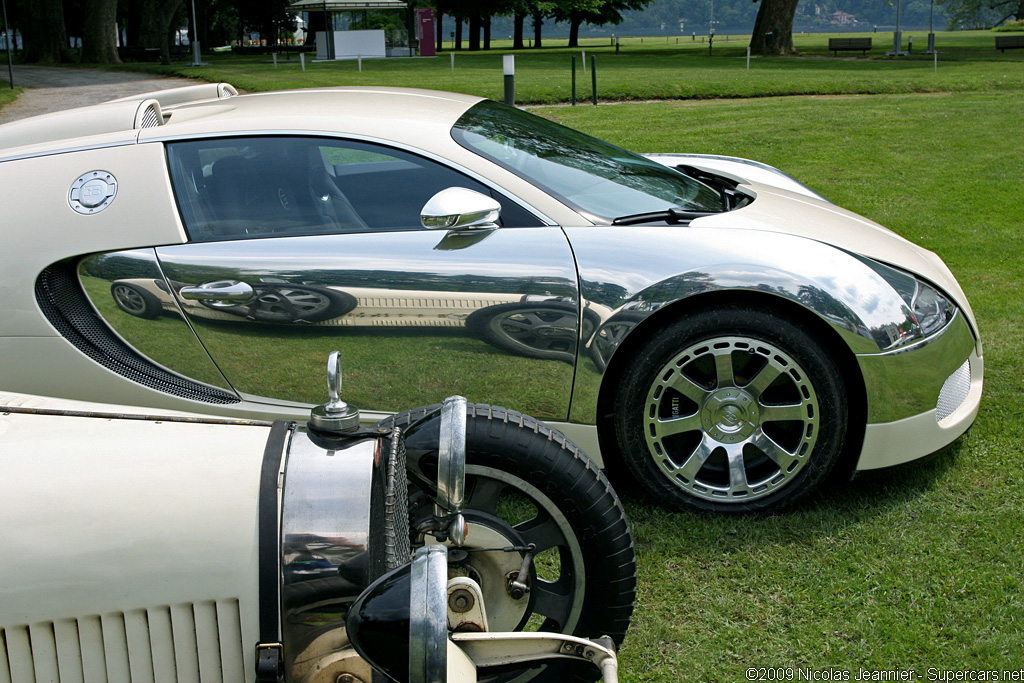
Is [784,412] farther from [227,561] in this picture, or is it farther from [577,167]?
[227,561]

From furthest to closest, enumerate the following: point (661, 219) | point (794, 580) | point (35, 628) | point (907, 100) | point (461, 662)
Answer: point (907, 100), point (661, 219), point (794, 580), point (461, 662), point (35, 628)

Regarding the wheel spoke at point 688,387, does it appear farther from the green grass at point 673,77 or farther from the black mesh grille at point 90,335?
the green grass at point 673,77

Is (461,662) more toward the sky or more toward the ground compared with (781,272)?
more toward the ground

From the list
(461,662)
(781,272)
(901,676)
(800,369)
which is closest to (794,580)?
(901,676)

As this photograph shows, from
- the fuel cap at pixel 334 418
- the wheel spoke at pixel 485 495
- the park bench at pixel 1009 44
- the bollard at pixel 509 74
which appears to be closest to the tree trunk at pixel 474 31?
the park bench at pixel 1009 44

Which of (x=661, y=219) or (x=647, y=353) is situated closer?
(x=647, y=353)

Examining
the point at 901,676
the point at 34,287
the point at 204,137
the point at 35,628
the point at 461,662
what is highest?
the point at 204,137

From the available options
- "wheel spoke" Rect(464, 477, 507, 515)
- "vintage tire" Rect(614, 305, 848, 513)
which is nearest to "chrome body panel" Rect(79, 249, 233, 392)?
"wheel spoke" Rect(464, 477, 507, 515)

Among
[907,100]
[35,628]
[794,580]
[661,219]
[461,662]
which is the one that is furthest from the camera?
[907,100]

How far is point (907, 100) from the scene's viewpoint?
15344mm

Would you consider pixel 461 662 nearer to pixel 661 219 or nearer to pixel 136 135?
pixel 661 219

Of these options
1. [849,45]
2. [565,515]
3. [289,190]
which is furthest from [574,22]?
[565,515]

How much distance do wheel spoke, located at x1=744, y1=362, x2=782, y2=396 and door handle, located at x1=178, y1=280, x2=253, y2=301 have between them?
1793mm

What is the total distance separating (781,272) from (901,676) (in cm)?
133
